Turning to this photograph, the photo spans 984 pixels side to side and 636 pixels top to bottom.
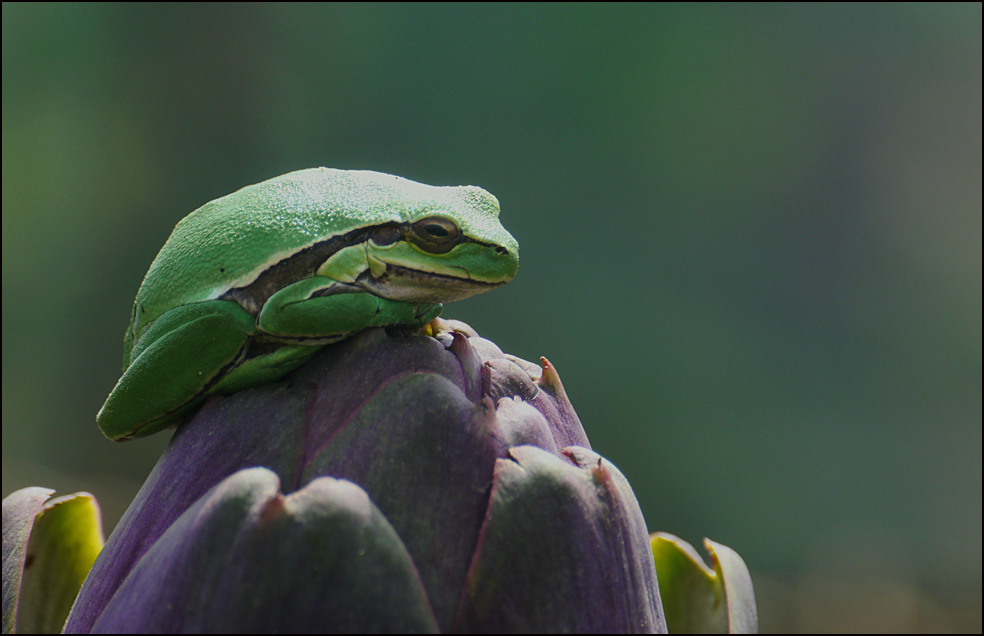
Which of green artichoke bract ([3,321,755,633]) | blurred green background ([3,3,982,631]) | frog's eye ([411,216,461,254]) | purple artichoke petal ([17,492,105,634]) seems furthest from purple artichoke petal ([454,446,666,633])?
blurred green background ([3,3,982,631])

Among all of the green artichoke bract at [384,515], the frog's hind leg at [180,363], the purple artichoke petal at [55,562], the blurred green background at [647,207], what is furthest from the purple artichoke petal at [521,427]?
the blurred green background at [647,207]

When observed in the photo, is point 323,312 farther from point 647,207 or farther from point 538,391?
point 647,207

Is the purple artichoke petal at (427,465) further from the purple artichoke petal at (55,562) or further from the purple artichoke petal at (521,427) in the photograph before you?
the purple artichoke petal at (55,562)

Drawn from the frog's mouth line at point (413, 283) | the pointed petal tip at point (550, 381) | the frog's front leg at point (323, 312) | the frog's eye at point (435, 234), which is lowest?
the pointed petal tip at point (550, 381)

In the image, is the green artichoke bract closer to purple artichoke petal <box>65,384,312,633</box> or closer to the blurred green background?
purple artichoke petal <box>65,384,312,633</box>

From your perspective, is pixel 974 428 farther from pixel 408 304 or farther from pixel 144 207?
pixel 144 207

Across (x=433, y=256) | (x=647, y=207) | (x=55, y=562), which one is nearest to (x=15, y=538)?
(x=55, y=562)
